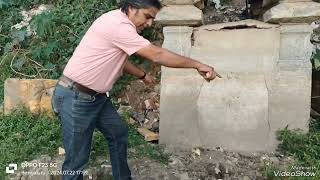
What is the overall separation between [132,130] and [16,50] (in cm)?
225

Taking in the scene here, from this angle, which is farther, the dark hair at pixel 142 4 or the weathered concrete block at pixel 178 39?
the weathered concrete block at pixel 178 39

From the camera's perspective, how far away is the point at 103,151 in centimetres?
450

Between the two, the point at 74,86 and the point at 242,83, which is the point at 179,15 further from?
the point at 74,86

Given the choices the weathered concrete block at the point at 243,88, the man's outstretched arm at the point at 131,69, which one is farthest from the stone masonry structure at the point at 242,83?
the man's outstretched arm at the point at 131,69

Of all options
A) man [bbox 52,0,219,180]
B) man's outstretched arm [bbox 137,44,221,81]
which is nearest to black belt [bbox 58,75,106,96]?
man [bbox 52,0,219,180]

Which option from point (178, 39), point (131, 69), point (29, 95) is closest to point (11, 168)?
point (29, 95)

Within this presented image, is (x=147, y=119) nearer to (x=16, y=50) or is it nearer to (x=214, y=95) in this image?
(x=214, y=95)

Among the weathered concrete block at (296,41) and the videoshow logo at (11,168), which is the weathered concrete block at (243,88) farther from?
the videoshow logo at (11,168)

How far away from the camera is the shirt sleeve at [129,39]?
301cm

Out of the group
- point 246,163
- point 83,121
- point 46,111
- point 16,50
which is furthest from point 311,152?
point 16,50

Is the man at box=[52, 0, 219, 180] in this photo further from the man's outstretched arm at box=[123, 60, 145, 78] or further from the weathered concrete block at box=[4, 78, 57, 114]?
the weathered concrete block at box=[4, 78, 57, 114]

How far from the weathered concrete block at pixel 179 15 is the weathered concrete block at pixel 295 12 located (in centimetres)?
70

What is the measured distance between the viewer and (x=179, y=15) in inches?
173

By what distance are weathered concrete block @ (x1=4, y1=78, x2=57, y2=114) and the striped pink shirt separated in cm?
190
